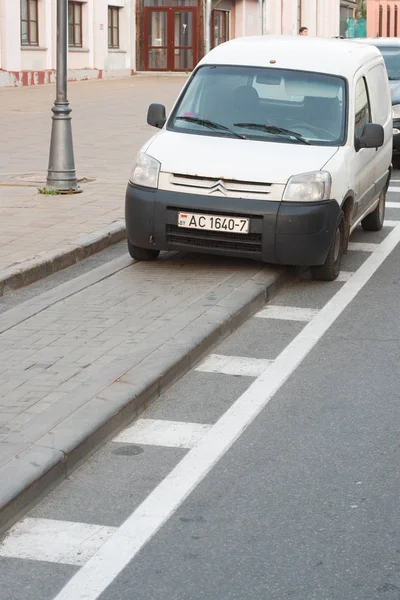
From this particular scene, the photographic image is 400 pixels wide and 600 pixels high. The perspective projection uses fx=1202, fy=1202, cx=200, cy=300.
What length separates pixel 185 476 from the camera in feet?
17.0

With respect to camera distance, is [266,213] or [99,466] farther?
[266,213]

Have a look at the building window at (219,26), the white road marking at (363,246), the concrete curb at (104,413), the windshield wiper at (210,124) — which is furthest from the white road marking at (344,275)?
the building window at (219,26)

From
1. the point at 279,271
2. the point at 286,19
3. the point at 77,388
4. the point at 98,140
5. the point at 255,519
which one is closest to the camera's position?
the point at 255,519

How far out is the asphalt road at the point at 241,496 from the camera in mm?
4168

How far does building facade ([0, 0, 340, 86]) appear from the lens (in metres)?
36.2

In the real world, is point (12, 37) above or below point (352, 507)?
above

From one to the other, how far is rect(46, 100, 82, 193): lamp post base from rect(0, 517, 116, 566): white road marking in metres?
9.22

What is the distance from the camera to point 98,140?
2042cm

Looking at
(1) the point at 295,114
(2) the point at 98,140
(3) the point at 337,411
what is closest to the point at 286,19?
(2) the point at 98,140

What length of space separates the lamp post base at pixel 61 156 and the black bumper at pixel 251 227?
4.19 metres

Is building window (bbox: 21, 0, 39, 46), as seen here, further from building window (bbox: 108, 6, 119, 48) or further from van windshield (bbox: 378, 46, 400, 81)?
van windshield (bbox: 378, 46, 400, 81)

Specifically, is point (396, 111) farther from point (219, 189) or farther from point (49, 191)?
point (219, 189)

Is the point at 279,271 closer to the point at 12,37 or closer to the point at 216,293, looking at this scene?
the point at 216,293

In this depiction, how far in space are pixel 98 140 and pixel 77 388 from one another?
1468 cm
